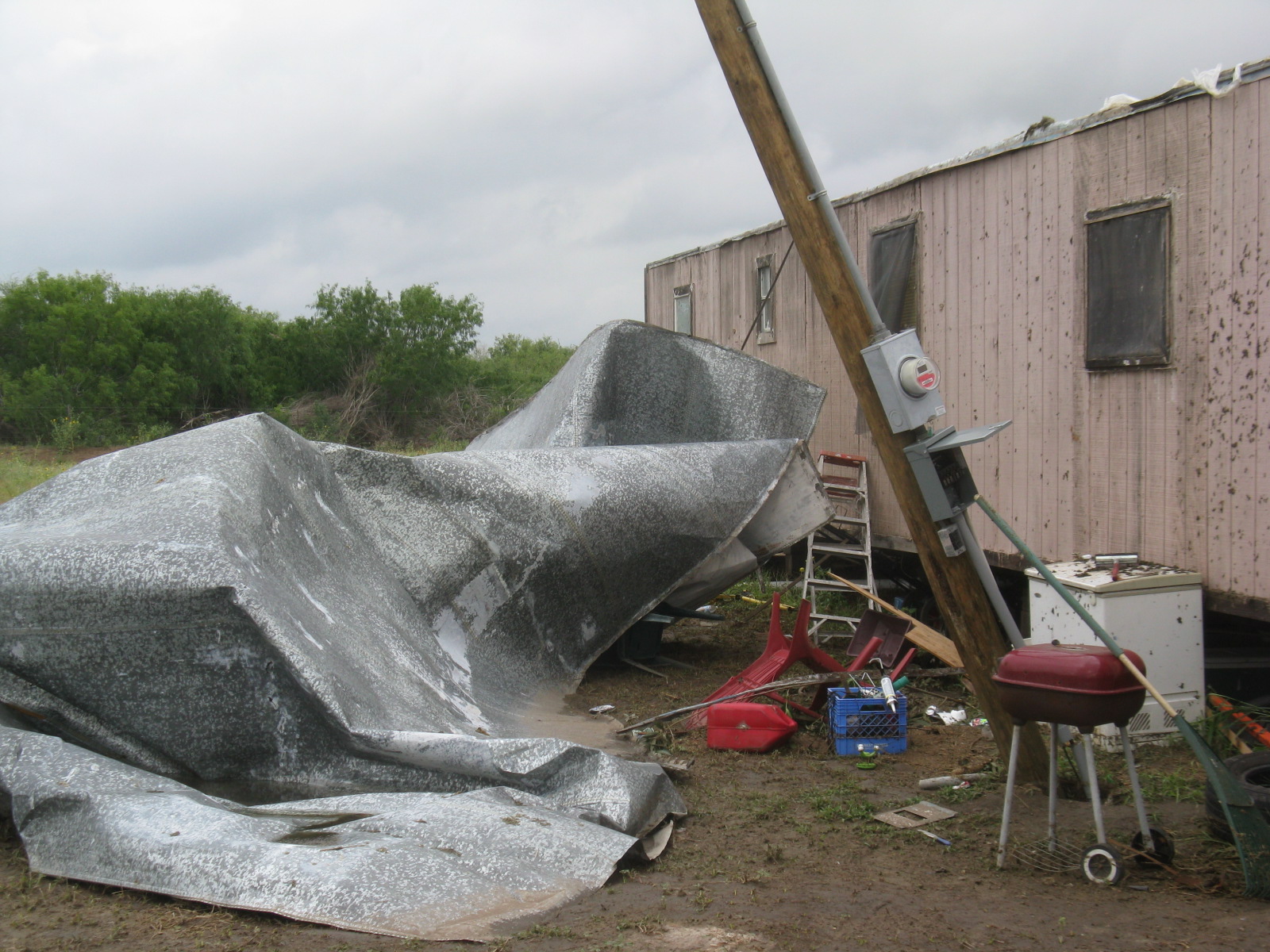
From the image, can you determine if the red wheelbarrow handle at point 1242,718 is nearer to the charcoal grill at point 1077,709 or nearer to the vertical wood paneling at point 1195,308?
the vertical wood paneling at point 1195,308

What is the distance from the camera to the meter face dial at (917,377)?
4.05m

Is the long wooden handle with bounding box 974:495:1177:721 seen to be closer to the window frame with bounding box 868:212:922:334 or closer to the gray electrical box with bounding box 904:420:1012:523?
the gray electrical box with bounding box 904:420:1012:523

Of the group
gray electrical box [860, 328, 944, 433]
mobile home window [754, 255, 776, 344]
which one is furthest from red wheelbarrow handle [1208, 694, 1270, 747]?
mobile home window [754, 255, 776, 344]

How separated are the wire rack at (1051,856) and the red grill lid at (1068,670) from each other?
24.6 inches

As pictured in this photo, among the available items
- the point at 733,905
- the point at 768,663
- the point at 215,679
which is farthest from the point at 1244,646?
the point at 215,679

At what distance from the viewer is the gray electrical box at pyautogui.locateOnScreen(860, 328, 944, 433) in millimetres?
4062

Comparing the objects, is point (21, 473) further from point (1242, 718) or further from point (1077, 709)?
point (1242, 718)

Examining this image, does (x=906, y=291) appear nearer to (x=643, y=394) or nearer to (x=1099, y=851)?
(x=643, y=394)

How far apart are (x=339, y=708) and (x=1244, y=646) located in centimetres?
498

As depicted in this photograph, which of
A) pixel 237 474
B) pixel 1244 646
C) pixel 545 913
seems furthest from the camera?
pixel 1244 646

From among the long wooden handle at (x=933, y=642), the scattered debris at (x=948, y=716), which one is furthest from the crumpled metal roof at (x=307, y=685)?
the long wooden handle at (x=933, y=642)

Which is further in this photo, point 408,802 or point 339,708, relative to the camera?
point 339,708

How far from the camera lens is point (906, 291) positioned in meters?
7.73

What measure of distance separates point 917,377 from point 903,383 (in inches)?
2.5
